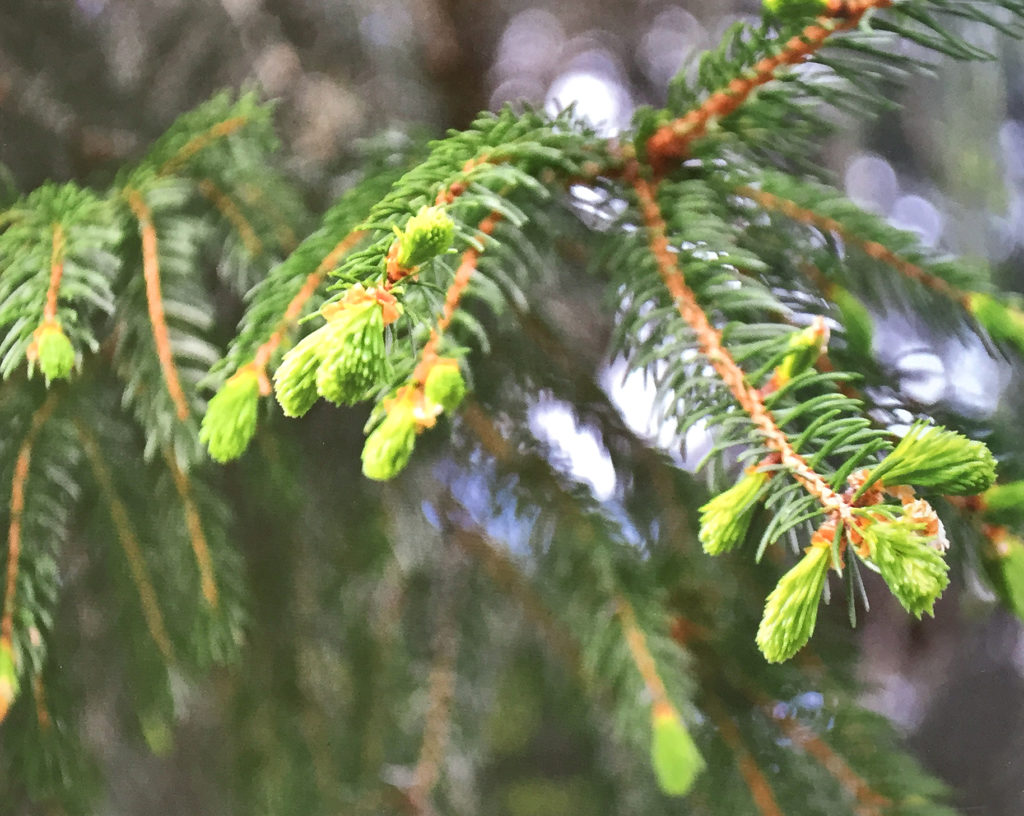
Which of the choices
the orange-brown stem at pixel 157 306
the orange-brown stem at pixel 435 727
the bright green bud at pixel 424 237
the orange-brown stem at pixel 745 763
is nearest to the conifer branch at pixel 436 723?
the orange-brown stem at pixel 435 727

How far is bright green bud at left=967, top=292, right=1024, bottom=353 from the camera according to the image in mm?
283

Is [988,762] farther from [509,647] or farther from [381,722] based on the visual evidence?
[381,722]

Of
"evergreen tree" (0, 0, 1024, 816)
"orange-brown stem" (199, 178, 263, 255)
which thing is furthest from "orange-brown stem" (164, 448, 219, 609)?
"orange-brown stem" (199, 178, 263, 255)

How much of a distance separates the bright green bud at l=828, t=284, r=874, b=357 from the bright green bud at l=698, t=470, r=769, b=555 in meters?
0.16

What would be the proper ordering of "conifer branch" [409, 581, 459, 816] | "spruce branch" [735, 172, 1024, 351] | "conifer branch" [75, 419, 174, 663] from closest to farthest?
"spruce branch" [735, 172, 1024, 351], "conifer branch" [75, 419, 174, 663], "conifer branch" [409, 581, 459, 816]

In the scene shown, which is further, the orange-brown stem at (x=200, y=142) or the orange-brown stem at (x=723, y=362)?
the orange-brown stem at (x=200, y=142)

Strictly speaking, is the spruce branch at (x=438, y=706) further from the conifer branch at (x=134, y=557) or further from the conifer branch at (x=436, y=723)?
the conifer branch at (x=134, y=557)

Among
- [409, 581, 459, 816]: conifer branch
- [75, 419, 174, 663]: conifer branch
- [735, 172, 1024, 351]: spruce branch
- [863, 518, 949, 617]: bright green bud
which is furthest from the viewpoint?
[409, 581, 459, 816]: conifer branch

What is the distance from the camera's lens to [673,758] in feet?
1.04

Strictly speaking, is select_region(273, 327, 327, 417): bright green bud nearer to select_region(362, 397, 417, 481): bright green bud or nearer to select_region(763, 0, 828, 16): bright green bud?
select_region(362, 397, 417, 481): bright green bud

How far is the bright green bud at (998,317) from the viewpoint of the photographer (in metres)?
0.28

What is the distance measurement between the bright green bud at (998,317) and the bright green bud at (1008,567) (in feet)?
0.28

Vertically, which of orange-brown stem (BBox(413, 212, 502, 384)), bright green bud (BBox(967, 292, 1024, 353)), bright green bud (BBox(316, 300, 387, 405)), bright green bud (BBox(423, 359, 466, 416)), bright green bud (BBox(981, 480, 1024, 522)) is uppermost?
bright green bud (BBox(316, 300, 387, 405))

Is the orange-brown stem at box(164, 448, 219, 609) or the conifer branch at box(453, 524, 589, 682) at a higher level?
the orange-brown stem at box(164, 448, 219, 609)
